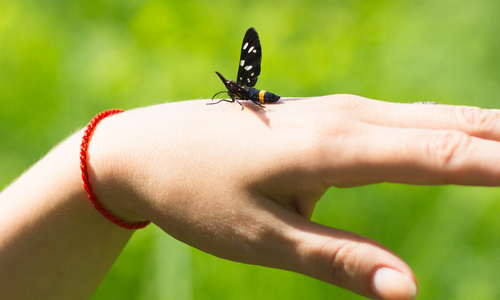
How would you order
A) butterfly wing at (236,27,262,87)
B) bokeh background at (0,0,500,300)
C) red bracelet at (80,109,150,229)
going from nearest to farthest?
red bracelet at (80,109,150,229) → butterfly wing at (236,27,262,87) → bokeh background at (0,0,500,300)

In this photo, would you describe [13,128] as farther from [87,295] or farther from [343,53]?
[343,53]

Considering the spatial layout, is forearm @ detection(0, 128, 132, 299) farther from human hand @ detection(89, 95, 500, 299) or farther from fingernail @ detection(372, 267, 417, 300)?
fingernail @ detection(372, 267, 417, 300)

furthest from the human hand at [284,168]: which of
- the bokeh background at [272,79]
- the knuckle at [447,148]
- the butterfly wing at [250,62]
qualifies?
the bokeh background at [272,79]

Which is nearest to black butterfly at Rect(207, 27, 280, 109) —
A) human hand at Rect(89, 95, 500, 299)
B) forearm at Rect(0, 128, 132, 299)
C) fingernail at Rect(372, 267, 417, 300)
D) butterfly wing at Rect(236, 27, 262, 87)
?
butterfly wing at Rect(236, 27, 262, 87)

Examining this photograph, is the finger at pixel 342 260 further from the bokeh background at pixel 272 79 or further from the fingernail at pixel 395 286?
the bokeh background at pixel 272 79

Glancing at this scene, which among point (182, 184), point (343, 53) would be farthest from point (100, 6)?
point (182, 184)

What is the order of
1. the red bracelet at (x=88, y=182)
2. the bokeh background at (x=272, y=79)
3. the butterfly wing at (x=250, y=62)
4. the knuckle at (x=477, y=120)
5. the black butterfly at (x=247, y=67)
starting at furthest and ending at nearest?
1. the bokeh background at (x=272, y=79)
2. the butterfly wing at (x=250, y=62)
3. the black butterfly at (x=247, y=67)
4. the red bracelet at (x=88, y=182)
5. the knuckle at (x=477, y=120)
